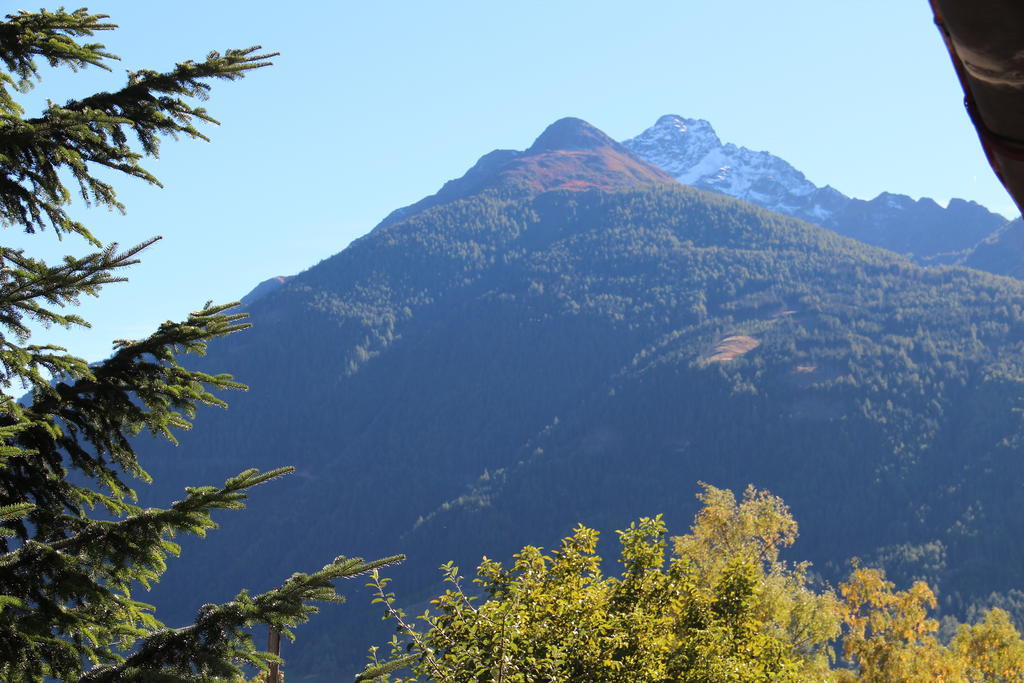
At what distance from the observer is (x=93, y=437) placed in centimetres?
698

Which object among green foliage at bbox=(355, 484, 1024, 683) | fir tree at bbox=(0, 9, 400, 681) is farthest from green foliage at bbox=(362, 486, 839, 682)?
fir tree at bbox=(0, 9, 400, 681)

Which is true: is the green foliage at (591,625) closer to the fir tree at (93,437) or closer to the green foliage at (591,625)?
the green foliage at (591,625)

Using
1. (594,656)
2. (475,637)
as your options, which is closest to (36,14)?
(475,637)

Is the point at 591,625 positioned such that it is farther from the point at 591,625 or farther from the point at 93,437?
the point at 93,437

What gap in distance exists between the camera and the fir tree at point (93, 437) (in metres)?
5.80

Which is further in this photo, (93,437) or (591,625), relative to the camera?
(591,625)

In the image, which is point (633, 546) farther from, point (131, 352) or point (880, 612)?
point (880, 612)

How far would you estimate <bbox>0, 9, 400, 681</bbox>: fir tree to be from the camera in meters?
5.80

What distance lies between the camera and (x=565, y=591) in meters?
13.1

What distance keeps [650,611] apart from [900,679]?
68.9 ft

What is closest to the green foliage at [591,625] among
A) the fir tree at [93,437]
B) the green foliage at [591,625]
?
the green foliage at [591,625]

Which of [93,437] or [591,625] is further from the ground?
[93,437]

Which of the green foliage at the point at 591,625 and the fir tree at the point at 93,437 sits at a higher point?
the fir tree at the point at 93,437

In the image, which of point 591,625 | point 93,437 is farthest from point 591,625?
point 93,437
